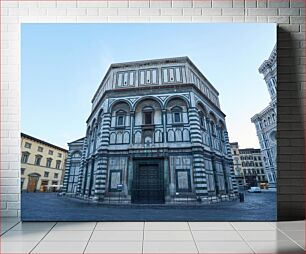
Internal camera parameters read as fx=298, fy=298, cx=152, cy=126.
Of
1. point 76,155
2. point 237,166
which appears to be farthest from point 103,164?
point 237,166

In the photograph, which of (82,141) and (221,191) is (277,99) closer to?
(221,191)

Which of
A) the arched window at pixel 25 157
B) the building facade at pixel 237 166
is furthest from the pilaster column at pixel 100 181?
the building facade at pixel 237 166

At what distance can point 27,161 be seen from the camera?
3855 millimetres

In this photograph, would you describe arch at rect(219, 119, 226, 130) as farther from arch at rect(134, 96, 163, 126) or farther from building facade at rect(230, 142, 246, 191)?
arch at rect(134, 96, 163, 126)

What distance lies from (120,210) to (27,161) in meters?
1.36

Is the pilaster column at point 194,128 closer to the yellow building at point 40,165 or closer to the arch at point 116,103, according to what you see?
the arch at point 116,103

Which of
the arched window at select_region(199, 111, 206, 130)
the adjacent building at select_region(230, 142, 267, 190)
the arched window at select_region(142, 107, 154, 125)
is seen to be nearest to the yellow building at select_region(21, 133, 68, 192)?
the arched window at select_region(142, 107, 154, 125)

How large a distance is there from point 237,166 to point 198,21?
196cm

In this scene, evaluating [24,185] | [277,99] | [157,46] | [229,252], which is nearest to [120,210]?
[24,185]

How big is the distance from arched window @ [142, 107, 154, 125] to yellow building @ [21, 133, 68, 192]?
1.11 meters

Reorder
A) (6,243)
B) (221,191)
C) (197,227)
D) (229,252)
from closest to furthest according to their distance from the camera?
(229,252)
(6,243)
(197,227)
(221,191)

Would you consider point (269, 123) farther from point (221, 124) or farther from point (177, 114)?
point (177, 114)

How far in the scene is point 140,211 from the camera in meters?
3.80

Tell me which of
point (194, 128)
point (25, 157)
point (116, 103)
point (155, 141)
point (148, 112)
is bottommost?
point (25, 157)
